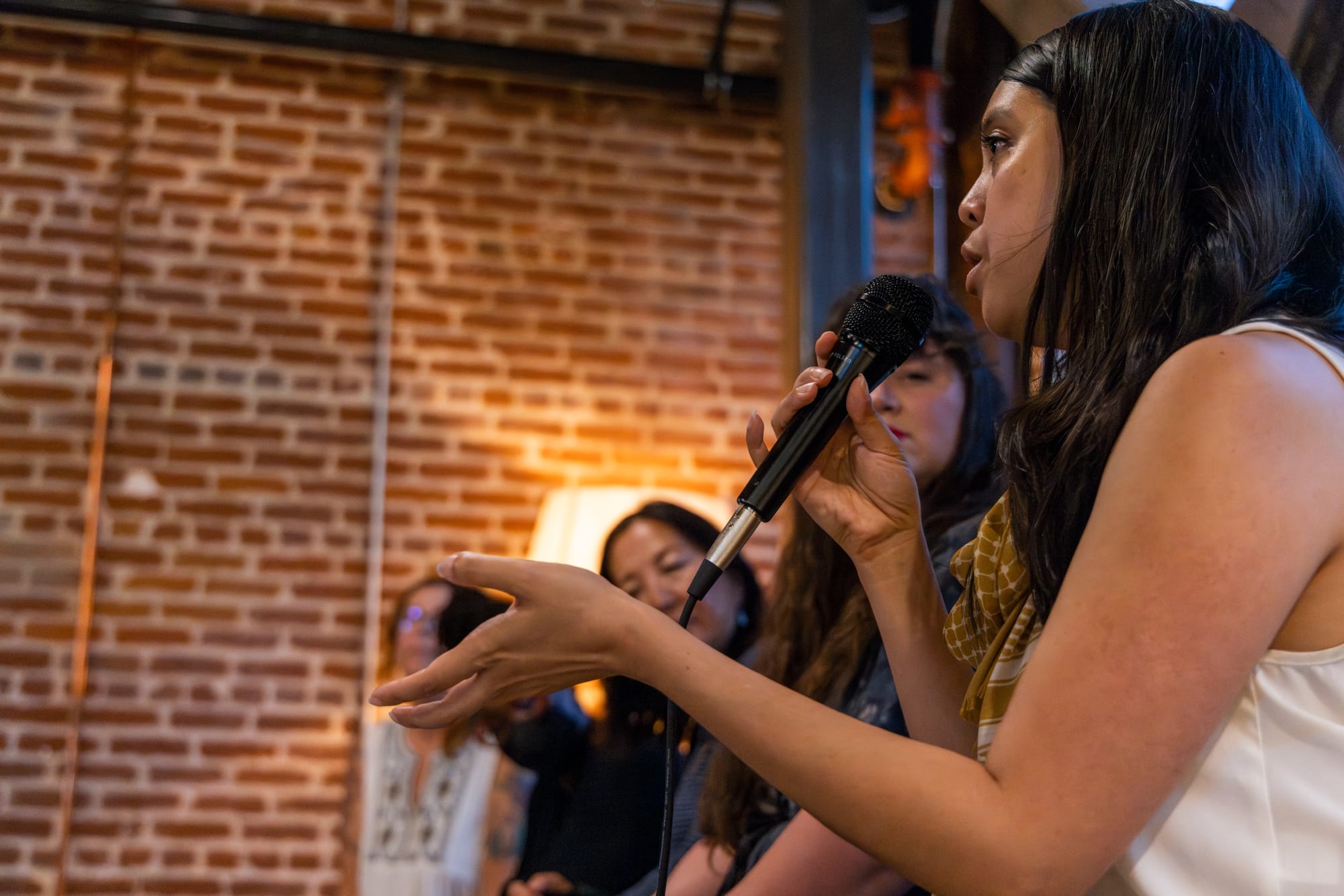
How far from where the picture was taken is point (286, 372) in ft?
13.0

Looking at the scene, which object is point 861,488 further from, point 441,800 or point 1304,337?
point 441,800

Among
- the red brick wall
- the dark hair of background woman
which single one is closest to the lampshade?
the dark hair of background woman

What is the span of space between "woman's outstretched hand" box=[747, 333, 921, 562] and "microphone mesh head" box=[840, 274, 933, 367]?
0.04 meters

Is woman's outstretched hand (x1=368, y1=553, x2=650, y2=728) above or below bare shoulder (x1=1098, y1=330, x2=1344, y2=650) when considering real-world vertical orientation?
below

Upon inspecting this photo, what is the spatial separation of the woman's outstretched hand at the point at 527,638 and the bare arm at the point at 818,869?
1.67 ft

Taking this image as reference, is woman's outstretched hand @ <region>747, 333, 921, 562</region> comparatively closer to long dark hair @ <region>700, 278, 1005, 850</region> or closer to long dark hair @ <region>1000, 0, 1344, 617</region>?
long dark hair @ <region>1000, 0, 1344, 617</region>

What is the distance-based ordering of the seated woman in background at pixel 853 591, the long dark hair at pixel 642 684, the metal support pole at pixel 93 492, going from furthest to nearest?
the metal support pole at pixel 93 492
the long dark hair at pixel 642 684
the seated woman in background at pixel 853 591

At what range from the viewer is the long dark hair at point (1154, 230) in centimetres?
88

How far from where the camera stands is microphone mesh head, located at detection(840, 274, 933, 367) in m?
1.13

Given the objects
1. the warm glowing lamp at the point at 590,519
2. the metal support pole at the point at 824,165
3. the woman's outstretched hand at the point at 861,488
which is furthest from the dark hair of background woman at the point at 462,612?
the woman's outstretched hand at the point at 861,488

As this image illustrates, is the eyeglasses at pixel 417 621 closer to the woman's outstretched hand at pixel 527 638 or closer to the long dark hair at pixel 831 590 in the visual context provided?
the long dark hair at pixel 831 590

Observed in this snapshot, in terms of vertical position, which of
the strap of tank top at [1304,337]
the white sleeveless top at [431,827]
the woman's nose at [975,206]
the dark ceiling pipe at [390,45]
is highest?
the dark ceiling pipe at [390,45]

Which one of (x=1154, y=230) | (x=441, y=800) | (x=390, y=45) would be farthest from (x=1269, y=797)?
(x=390, y=45)

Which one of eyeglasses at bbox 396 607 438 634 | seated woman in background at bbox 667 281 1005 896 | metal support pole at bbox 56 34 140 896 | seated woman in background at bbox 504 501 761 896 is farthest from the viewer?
metal support pole at bbox 56 34 140 896
